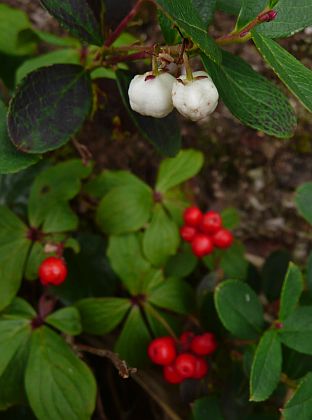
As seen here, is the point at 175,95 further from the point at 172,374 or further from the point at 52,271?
the point at 172,374

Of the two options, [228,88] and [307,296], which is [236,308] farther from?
[228,88]

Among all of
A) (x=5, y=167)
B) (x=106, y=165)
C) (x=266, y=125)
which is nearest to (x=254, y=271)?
(x=106, y=165)

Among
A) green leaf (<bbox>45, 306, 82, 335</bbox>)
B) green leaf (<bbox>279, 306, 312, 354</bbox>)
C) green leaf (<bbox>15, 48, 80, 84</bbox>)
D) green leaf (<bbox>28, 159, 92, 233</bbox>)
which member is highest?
green leaf (<bbox>15, 48, 80, 84</bbox>)

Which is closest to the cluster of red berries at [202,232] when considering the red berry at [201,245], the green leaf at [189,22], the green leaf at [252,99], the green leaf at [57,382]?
the red berry at [201,245]

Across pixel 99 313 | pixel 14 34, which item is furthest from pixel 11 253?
pixel 14 34

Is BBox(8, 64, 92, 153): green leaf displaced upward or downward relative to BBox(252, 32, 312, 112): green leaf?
downward

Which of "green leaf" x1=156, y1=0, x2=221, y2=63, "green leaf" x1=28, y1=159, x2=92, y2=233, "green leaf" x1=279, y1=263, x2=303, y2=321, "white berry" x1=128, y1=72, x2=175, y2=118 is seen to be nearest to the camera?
"green leaf" x1=156, y1=0, x2=221, y2=63

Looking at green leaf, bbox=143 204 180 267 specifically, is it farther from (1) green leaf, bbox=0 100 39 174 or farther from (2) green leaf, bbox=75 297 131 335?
(1) green leaf, bbox=0 100 39 174

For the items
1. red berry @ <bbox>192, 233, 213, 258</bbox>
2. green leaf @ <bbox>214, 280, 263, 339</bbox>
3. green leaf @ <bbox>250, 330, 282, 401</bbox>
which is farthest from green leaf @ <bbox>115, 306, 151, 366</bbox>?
green leaf @ <bbox>250, 330, 282, 401</bbox>
